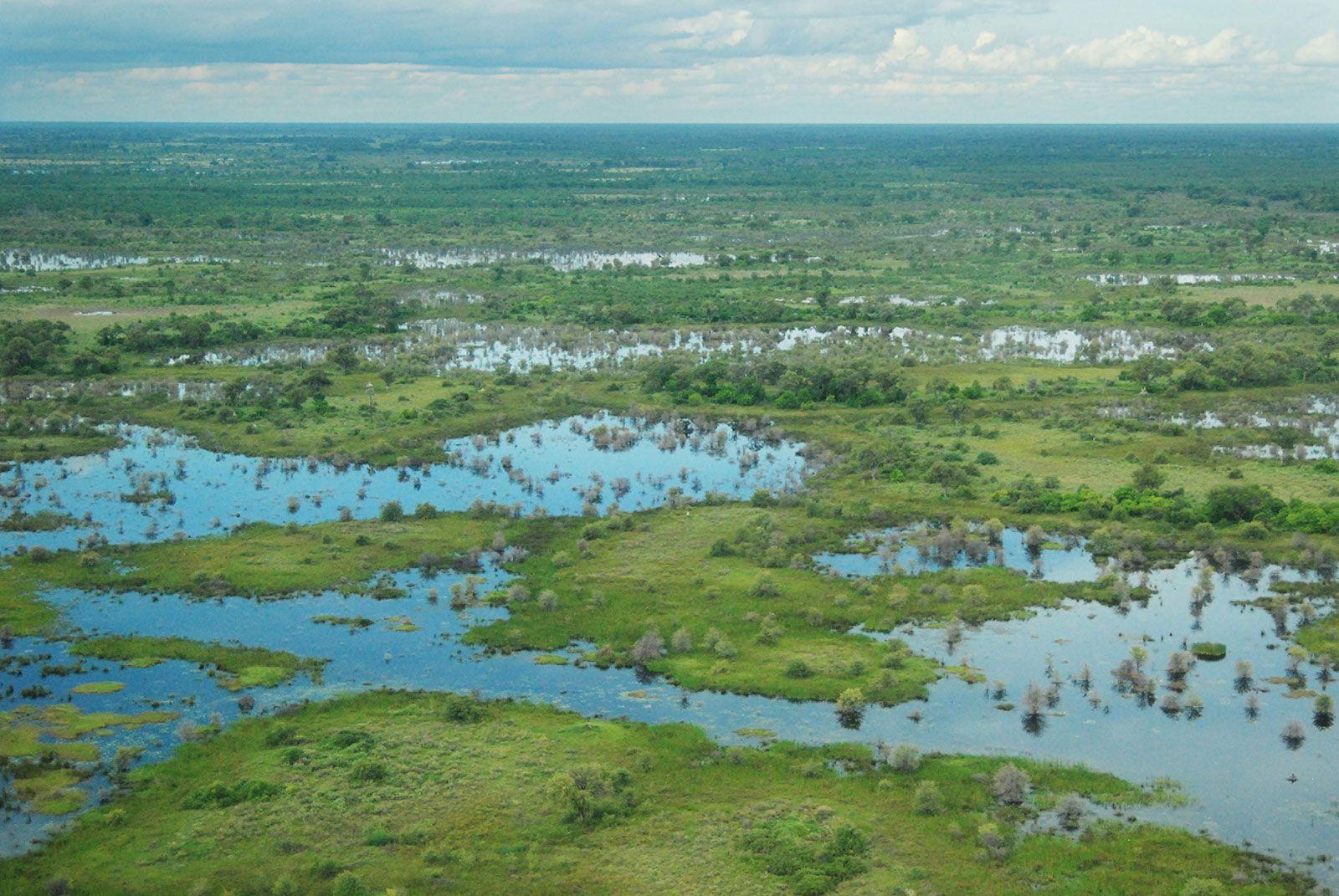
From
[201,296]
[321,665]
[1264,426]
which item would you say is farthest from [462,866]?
[201,296]

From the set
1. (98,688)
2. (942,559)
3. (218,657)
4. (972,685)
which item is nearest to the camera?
(98,688)

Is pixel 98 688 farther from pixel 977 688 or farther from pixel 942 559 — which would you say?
pixel 942 559

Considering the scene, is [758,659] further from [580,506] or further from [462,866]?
[580,506]

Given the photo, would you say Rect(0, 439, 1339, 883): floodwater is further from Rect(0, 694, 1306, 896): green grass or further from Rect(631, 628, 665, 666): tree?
Rect(0, 694, 1306, 896): green grass

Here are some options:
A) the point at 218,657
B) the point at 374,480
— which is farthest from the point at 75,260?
the point at 218,657

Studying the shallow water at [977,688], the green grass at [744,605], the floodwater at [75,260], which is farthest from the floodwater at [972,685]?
the floodwater at [75,260]

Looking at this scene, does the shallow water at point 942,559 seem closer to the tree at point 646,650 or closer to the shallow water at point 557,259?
the tree at point 646,650

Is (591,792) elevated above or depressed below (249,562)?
below

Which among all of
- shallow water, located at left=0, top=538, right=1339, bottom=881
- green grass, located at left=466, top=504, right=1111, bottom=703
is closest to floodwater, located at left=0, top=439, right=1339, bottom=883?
shallow water, located at left=0, top=538, right=1339, bottom=881
